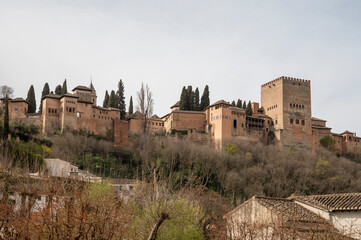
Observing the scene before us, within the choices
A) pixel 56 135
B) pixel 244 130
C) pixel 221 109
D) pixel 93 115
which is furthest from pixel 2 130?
pixel 244 130

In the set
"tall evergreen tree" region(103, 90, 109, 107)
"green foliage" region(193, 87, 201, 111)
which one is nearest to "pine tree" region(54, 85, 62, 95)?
"tall evergreen tree" region(103, 90, 109, 107)

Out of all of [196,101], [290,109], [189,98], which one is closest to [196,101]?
[196,101]

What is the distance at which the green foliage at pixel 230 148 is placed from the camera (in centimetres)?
4531

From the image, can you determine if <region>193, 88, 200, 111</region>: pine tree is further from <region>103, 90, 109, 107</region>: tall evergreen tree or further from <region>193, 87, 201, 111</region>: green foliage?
<region>103, 90, 109, 107</region>: tall evergreen tree

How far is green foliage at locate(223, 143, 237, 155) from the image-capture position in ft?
149

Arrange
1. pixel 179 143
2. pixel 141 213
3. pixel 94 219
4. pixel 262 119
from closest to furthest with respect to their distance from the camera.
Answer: pixel 94 219, pixel 141 213, pixel 179 143, pixel 262 119

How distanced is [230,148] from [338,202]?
97.3 feet

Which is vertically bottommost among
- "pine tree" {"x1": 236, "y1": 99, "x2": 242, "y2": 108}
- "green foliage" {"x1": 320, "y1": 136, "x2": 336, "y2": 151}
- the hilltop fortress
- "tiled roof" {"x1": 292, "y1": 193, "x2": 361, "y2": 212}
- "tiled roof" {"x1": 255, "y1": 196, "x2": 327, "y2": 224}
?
"tiled roof" {"x1": 255, "y1": 196, "x2": 327, "y2": 224}

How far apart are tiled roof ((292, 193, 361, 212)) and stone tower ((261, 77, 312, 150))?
3656 centimetres

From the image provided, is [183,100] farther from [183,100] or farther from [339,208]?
[339,208]

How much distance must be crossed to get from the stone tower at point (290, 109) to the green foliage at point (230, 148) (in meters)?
9.04

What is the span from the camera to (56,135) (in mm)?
42250

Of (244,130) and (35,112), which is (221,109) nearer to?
(244,130)

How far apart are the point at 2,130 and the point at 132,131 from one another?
18.5 m
